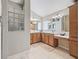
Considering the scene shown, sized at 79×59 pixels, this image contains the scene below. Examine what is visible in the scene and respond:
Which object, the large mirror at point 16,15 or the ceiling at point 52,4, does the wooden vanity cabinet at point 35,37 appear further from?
the large mirror at point 16,15

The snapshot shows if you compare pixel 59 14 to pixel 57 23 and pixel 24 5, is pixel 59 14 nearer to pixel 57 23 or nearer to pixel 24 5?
pixel 57 23

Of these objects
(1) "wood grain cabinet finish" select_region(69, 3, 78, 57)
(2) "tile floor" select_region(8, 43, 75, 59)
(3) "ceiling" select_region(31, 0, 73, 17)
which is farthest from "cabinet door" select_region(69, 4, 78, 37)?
(2) "tile floor" select_region(8, 43, 75, 59)

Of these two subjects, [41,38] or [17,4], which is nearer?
[17,4]

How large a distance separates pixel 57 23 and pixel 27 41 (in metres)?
2.53

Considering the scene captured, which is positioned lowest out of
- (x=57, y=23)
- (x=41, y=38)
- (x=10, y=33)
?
(x=41, y=38)

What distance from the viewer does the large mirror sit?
408 cm

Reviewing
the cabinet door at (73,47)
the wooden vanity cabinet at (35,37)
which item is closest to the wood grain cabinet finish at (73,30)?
the cabinet door at (73,47)

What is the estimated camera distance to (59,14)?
603 centimetres

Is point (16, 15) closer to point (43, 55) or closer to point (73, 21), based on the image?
point (43, 55)

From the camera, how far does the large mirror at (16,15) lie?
4084mm

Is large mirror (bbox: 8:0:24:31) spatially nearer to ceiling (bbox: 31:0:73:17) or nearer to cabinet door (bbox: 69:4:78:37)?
ceiling (bbox: 31:0:73:17)

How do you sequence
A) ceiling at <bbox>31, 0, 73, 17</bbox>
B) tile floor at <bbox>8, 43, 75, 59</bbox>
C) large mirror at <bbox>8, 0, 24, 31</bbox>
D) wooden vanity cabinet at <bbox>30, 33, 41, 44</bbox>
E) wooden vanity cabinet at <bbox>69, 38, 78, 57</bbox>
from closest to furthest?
wooden vanity cabinet at <bbox>69, 38, 78, 57</bbox> → tile floor at <bbox>8, 43, 75, 59</bbox> → large mirror at <bbox>8, 0, 24, 31</bbox> → ceiling at <bbox>31, 0, 73, 17</bbox> → wooden vanity cabinet at <bbox>30, 33, 41, 44</bbox>

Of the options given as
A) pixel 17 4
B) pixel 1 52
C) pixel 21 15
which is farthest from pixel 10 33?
pixel 1 52

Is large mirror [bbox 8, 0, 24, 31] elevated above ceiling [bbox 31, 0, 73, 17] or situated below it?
below
